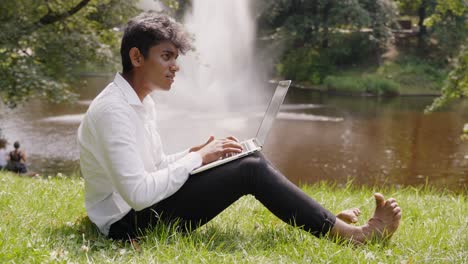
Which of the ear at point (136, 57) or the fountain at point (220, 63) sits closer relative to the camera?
the ear at point (136, 57)

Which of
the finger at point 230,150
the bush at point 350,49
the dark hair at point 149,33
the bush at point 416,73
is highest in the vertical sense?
the dark hair at point 149,33

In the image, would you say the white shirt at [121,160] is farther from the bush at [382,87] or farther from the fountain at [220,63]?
the bush at [382,87]

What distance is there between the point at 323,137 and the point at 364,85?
40.7 feet

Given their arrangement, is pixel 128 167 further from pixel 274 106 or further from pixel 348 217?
pixel 348 217

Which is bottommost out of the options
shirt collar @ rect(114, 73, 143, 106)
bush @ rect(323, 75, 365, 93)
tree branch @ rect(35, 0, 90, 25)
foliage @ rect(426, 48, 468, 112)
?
bush @ rect(323, 75, 365, 93)

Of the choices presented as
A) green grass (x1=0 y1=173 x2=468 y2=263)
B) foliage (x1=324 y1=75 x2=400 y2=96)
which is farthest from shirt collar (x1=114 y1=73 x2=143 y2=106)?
foliage (x1=324 y1=75 x2=400 y2=96)

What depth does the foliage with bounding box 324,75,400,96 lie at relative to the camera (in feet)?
94.1

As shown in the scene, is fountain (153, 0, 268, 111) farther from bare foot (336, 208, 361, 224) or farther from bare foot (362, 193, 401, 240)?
bare foot (362, 193, 401, 240)

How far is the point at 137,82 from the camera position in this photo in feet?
9.64

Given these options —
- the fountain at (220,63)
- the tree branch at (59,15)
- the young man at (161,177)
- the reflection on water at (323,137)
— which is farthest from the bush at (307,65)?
the young man at (161,177)

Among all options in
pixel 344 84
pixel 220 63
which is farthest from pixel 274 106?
pixel 220 63

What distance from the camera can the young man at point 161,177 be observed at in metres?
2.73

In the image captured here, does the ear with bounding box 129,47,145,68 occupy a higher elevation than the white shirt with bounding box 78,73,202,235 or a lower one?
higher

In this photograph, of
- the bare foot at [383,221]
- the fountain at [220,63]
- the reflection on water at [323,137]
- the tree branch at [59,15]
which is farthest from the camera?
the fountain at [220,63]
